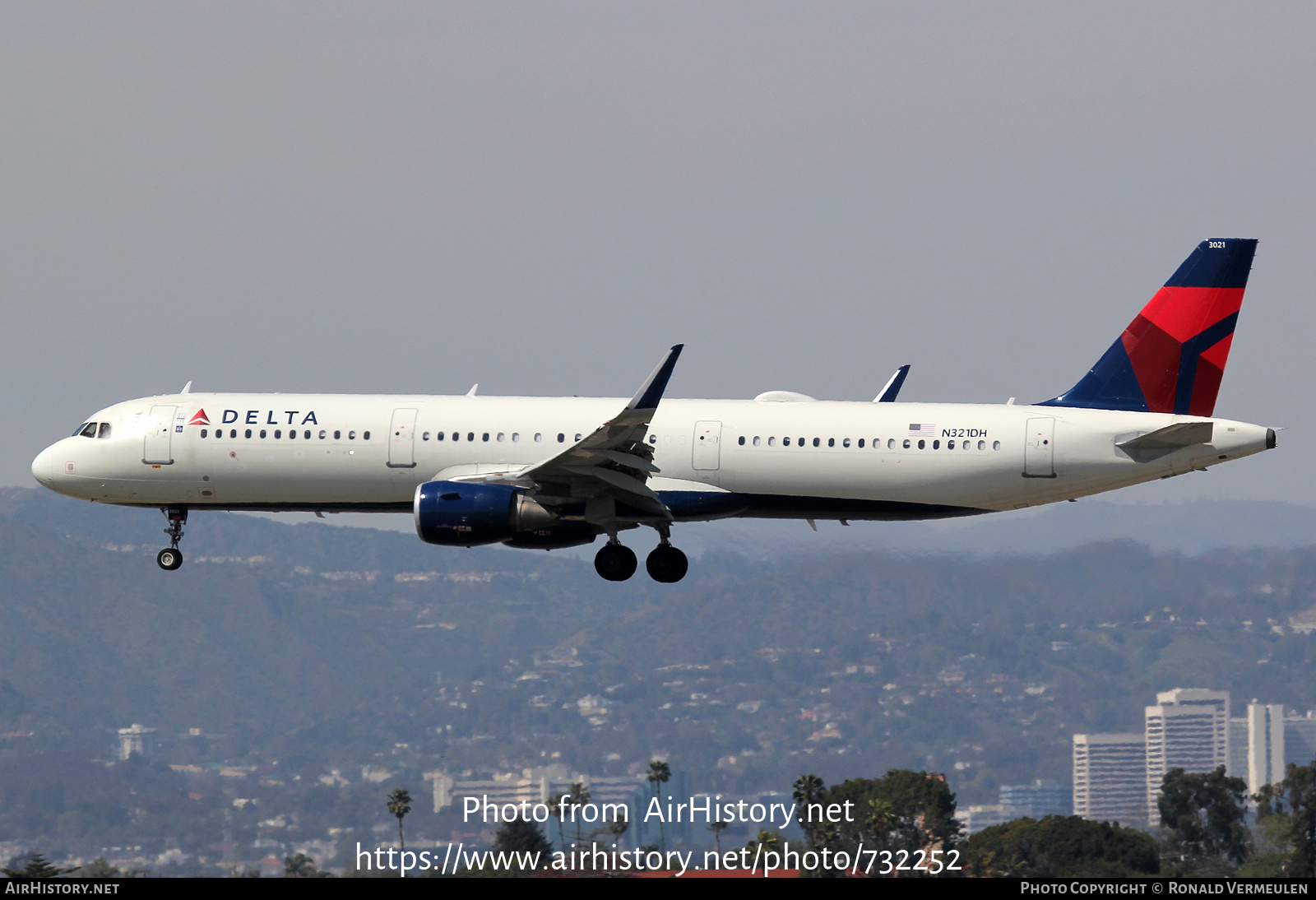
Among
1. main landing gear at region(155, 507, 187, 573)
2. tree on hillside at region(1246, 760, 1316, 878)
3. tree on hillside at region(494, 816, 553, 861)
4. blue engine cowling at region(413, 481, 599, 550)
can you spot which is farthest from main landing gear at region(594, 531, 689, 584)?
tree on hillside at region(494, 816, 553, 861)

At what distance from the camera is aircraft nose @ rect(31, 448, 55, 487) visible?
47.4m

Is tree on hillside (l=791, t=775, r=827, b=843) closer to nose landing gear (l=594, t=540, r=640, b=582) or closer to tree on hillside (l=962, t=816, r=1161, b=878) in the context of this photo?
tree on hillside (l=962, t=816, r=1161, b=878)

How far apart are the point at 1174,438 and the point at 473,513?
18503 mm

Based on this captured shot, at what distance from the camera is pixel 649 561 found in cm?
4625

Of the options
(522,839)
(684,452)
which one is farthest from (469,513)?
(522,839)

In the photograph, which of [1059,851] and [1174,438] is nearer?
[1174,438]

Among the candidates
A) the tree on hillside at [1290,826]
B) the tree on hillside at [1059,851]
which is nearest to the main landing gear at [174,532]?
the tree on hillside at [1059,851]

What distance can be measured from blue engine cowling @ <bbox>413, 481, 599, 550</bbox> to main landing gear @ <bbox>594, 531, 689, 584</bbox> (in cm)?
317

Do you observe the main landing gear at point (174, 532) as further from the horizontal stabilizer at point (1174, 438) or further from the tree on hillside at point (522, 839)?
the tree on hillside at point (522, 839)

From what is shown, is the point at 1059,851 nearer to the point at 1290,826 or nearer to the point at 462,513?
the point at 1290,826

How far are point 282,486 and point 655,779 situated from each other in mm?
77984

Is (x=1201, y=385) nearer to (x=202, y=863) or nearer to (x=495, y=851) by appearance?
(x=495, y=851)
